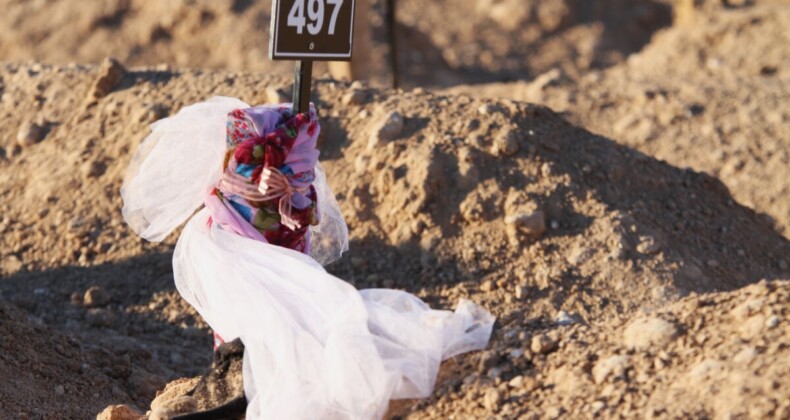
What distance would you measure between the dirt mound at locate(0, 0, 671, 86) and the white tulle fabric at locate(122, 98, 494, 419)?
7589 millimetres

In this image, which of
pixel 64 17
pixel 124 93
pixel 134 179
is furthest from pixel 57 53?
pixel 134 179

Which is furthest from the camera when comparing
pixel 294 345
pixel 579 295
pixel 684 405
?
pixel 579 295

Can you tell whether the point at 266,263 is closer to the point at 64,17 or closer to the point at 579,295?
the point at 579,295

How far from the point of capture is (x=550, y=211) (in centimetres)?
635

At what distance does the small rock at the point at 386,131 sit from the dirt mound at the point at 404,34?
17.7ft

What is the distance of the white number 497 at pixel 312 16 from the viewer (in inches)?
179

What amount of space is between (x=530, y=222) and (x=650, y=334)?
231 cm

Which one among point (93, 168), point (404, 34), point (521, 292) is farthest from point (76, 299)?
point (404, 34)

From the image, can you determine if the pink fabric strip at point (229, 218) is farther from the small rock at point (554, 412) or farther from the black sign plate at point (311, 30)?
the small rock at point (554, 412)

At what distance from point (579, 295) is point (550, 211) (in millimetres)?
525

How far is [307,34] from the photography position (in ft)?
15.1

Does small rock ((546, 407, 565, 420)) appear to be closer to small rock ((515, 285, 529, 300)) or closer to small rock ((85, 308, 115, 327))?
small rock ((515, 285, 529, 300))

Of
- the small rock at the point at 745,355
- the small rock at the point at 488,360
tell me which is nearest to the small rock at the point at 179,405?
the small rock at the point at 488,360

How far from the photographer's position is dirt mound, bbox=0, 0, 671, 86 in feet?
43.3
